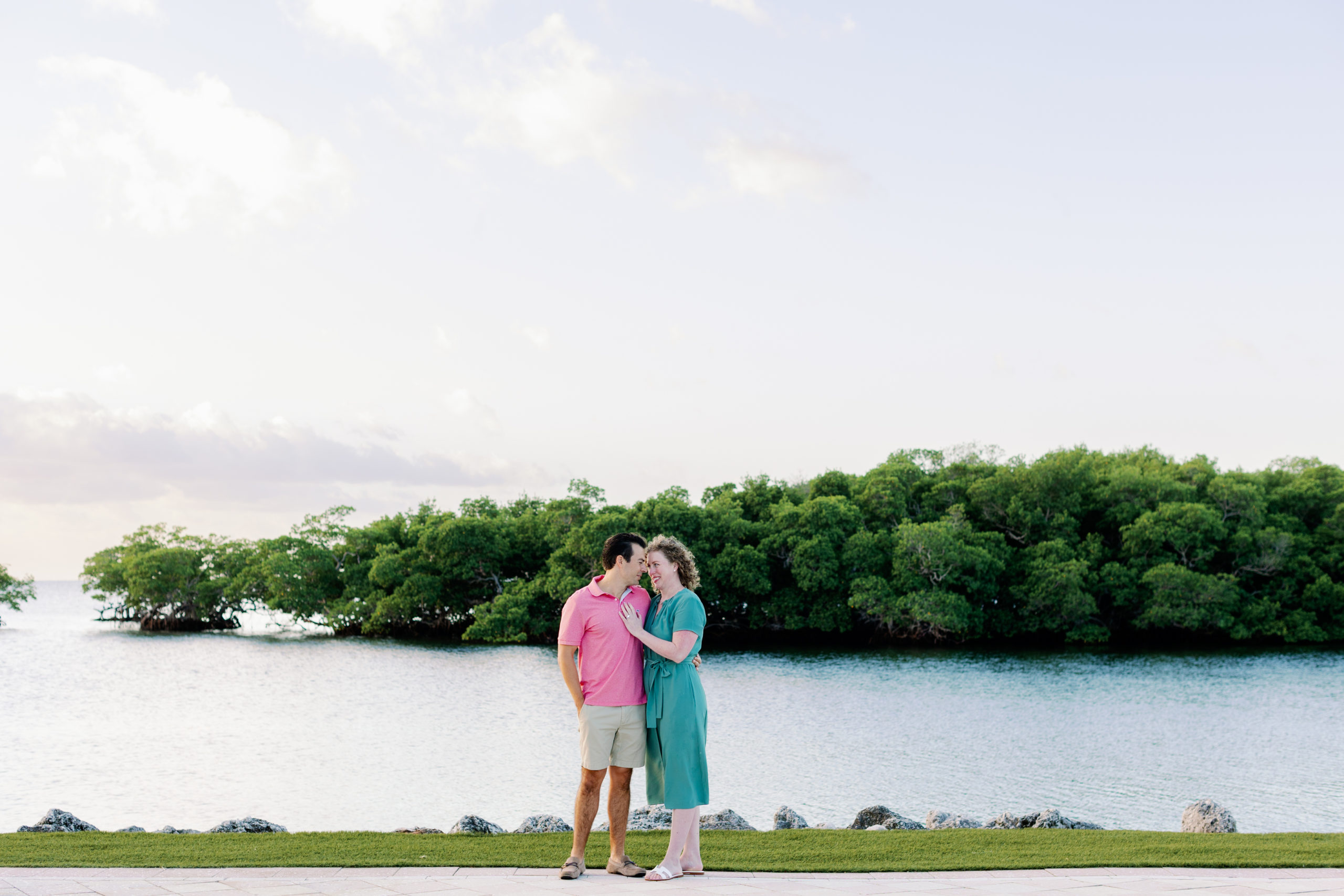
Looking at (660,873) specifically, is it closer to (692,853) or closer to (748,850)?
(692,853)

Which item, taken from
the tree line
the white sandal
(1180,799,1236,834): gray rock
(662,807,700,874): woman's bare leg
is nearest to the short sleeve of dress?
(662,807,700,874): woman's bare leg

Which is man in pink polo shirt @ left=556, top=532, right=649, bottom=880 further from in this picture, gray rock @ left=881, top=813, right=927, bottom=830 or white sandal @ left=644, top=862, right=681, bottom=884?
gray rock @ left=881, top=813, right=927, bottom=830

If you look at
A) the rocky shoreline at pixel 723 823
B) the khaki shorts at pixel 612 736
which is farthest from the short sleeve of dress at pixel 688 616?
the rocky shoreline at pixel 723 823

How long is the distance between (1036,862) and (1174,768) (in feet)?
45.1

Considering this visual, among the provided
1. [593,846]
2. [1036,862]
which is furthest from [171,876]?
[1036,862]

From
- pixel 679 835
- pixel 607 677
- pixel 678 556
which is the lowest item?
pixel 679 835

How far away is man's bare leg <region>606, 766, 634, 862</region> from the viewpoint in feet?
21.3

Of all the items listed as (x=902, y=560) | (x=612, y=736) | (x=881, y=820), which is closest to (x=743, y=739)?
(x=881, y=820)

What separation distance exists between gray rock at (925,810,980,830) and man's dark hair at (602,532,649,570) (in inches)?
253

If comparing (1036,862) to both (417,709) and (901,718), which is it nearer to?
(901,718)

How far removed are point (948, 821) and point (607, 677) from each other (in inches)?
259

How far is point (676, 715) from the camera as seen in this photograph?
6340 millimetres

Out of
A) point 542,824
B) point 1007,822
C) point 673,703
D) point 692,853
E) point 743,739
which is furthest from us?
point 743,739

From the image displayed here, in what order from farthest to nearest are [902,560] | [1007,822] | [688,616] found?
[902,560], [1007,822], [688,616]
